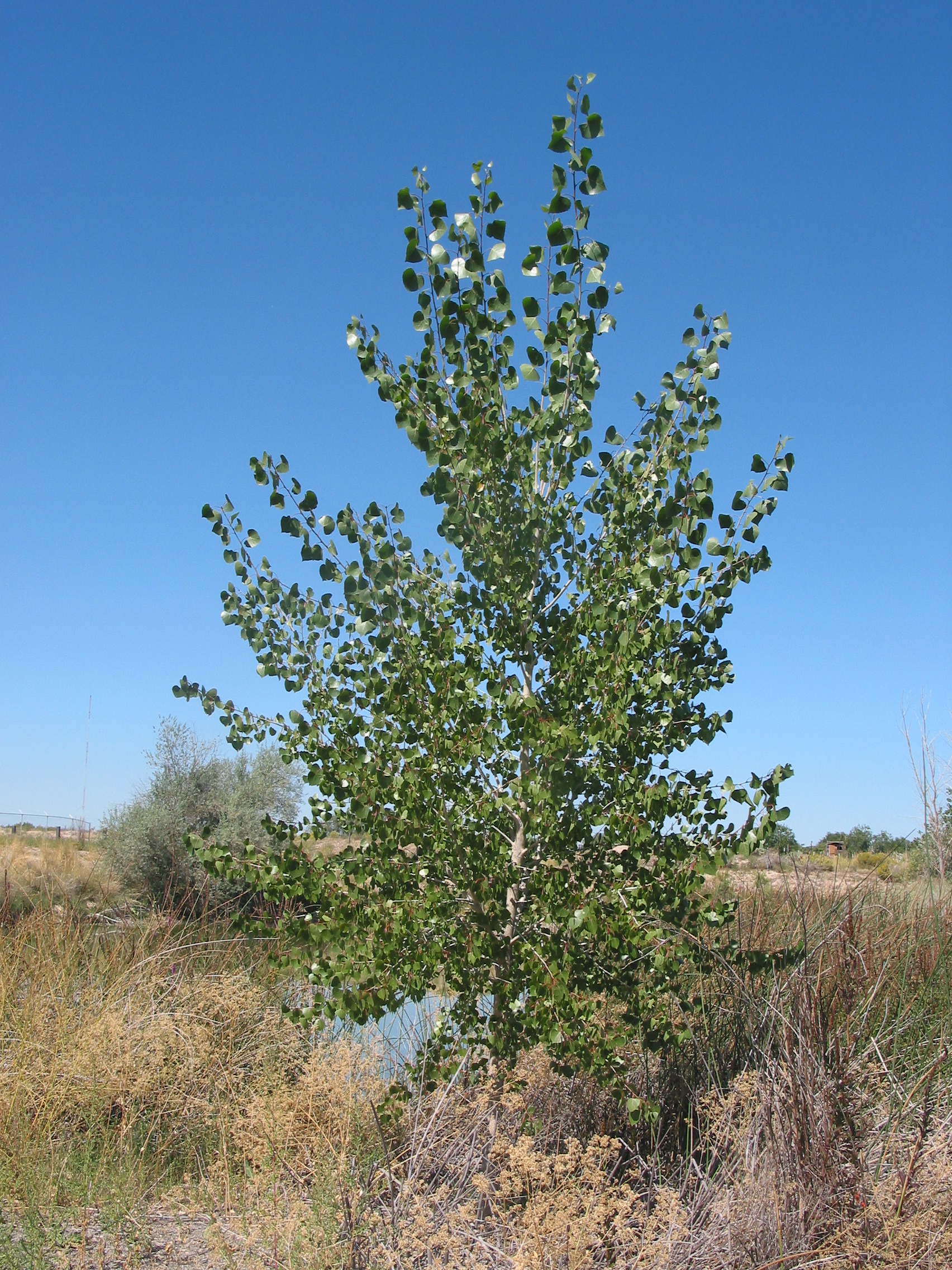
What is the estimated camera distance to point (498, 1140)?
11.7 ft

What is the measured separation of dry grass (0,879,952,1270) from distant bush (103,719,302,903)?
1081 centimetres

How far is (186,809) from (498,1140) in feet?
50.0

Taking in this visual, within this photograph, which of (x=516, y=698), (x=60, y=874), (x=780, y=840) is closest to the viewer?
(x=516, y=698)

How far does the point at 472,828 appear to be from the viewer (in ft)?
12.5

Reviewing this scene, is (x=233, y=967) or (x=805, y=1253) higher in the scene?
(x=233, y=967)

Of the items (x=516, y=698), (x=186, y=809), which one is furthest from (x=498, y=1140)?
(x=186, y=809)

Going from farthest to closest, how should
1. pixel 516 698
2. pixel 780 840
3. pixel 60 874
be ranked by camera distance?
pixel 60 874 → pixel 780 840 → pixel 516 698

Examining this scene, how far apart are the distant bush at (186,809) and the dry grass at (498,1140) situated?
425 inches

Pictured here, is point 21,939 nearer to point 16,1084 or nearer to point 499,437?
point 16,1084

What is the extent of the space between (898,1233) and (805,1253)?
1.02 ft

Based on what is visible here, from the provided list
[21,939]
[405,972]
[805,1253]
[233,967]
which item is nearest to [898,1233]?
[805,1253]

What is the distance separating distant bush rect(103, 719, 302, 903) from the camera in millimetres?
16688

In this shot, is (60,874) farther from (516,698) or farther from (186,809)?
(516,698)

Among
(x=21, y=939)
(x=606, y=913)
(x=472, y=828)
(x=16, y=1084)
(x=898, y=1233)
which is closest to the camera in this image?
(x=898, y=1233)
